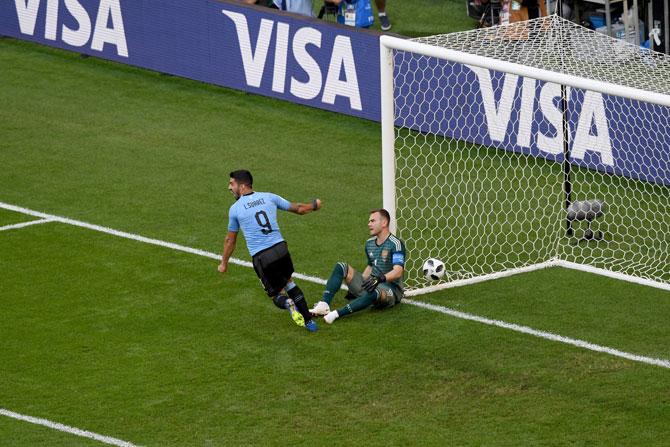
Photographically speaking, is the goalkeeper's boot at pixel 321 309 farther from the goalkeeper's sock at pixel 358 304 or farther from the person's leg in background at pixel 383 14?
the person's leg in background at pixel 383 14

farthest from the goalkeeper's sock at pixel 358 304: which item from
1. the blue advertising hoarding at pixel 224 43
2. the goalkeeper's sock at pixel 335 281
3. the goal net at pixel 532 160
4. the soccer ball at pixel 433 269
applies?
the blue advertising hoarding at pixel 224 43

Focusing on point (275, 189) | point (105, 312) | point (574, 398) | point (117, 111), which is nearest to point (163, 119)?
point (117, 111)

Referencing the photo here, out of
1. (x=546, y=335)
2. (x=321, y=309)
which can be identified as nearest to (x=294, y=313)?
(x=321, y=309)

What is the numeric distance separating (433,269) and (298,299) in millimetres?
1969

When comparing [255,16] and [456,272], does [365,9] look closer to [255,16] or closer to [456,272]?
[255,16]

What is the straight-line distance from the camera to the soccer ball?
52.5 ft

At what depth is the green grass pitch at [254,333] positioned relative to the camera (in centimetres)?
1284

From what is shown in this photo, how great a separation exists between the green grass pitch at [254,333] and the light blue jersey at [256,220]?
0.99 meters

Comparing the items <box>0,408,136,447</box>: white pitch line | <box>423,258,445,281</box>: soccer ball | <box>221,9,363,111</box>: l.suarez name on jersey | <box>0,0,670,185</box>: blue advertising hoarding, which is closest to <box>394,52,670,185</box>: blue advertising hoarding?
<box>0,0,670,185</box>: blue advertising hoarding

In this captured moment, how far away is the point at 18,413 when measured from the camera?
13.1m

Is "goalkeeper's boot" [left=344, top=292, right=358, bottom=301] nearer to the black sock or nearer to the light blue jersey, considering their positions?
the black sock

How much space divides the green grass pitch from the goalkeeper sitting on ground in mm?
184

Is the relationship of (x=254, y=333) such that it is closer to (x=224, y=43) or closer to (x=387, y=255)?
(x=387, y=255)

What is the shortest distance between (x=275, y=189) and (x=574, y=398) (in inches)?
286
